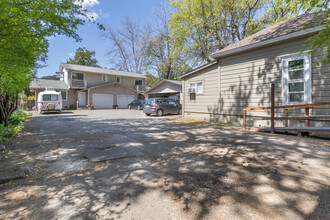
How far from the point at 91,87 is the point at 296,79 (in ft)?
78.1

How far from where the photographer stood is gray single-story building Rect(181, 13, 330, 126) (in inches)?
236

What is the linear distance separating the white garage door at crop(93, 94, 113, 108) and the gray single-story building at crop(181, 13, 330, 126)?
60.1ft

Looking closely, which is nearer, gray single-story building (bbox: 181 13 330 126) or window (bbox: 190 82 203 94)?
gray single-story building (bbox: 181 13 330 126)

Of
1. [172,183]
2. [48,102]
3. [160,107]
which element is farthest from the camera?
[48,102]

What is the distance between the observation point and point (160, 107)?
1451cm

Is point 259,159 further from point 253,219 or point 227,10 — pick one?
point 227,10

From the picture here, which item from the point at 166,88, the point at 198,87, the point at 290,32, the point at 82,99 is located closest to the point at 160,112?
the point at 198,87

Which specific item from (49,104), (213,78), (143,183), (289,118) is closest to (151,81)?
(49,104)

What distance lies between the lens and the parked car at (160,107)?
565 inches

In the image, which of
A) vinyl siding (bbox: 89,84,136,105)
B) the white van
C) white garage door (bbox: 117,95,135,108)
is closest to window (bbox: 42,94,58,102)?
the white van

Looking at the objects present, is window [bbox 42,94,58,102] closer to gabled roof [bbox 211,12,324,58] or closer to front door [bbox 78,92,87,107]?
front door [bbox 78,92,87,107]

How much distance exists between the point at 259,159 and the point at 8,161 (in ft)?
17.6

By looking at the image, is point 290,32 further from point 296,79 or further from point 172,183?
point 172,183

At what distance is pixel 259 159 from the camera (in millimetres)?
3559
